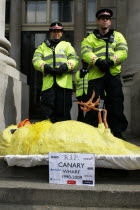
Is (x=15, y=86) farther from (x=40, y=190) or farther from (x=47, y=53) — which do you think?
(x=40, y=190)

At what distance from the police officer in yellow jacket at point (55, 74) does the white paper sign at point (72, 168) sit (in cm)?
223

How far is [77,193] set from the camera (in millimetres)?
2824

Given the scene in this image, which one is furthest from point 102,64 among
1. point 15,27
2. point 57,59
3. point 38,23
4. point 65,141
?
point 38,23

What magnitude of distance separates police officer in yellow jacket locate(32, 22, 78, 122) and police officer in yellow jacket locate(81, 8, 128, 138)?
37 centimetres

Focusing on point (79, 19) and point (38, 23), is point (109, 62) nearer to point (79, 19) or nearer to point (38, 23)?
point (79, 19)

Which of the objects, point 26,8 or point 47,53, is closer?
point 47,53

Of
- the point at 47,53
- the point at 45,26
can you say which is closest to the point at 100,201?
the point at 47,53

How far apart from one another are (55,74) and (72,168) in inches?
100

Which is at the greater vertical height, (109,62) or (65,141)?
(109,62)

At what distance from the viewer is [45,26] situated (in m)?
14.6

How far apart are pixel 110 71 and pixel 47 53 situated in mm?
1187

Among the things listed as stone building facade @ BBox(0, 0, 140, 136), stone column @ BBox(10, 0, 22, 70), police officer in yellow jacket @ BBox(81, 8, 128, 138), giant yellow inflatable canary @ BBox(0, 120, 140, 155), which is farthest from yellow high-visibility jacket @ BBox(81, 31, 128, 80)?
stone column @ BBox(10, 0, 22, 70)

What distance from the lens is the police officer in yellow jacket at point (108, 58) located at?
5.05 metres

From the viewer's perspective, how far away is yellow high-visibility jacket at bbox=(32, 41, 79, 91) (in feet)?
17.2
